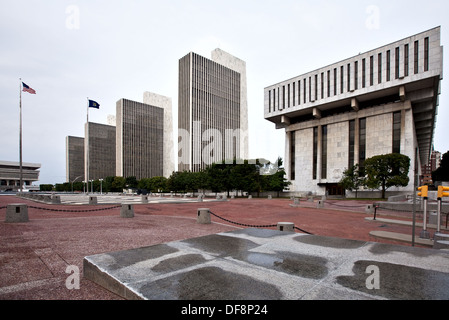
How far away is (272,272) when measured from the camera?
13.3ft

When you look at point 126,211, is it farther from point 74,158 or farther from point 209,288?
point 74,158

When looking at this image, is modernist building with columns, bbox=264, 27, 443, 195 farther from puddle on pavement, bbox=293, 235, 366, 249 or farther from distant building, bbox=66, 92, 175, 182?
distant building, bbox=66, 92, 175, 182

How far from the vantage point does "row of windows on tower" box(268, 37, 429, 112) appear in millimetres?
46812

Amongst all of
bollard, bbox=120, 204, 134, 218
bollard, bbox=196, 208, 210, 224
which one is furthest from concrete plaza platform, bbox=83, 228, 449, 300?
bollard, bbox=120, 204, 134, 218

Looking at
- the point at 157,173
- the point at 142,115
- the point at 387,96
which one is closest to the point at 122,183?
the point at 157,173

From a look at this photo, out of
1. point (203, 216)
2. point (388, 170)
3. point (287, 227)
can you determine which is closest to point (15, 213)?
point (203, 216)

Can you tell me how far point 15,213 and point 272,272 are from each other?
43.6ft

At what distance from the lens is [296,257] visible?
5.00m

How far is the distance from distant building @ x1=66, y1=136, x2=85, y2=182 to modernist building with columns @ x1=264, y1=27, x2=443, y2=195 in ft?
546

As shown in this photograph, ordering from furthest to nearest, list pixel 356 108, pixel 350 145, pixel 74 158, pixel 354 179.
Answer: pixel 74 158, pixel 350 145, pixel 356 108, pixel 354 179

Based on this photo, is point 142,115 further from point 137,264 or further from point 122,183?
point 137,264

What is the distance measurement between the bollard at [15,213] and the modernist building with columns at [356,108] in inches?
2296

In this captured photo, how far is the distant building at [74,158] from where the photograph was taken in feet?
576
